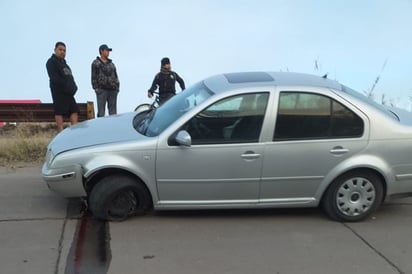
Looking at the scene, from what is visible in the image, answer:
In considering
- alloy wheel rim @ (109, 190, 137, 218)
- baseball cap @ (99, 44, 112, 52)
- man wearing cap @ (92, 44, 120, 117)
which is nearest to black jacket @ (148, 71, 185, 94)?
man wearing cap @ (92, 44, 120, 117)

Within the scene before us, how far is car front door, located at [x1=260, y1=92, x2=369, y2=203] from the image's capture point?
5.71 metres

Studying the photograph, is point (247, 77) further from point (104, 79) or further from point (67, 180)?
point (104, 79)

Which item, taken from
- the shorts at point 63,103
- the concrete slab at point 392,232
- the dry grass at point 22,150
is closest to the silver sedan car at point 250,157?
the concrete slab at point 392,232

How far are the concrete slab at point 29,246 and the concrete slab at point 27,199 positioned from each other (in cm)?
26

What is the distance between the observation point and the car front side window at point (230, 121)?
5.68 m

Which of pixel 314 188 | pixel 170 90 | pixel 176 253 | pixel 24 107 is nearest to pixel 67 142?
pixel 176 253

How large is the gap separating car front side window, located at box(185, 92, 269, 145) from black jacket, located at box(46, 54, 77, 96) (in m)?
4.12

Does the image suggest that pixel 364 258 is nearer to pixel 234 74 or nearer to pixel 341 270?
pixel 341 270

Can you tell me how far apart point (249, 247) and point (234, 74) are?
7.35ft

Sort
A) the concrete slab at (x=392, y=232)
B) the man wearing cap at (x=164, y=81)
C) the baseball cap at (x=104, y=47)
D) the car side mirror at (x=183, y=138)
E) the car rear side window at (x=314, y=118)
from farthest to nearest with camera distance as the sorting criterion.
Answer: the man wearing cap at (x=164, y=81) → the baseball cap at (x=104, y=47) → the car rear side window at (x=314, y=118) → the car side mirror at (x=183, y=138) → the concrete slab at (x=392, y=232)

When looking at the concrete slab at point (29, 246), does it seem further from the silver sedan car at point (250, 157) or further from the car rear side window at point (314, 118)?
the car rear side window at point (314, 118)

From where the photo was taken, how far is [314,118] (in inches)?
228

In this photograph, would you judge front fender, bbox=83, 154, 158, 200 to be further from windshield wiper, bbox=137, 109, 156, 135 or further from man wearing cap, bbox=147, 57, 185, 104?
man wearing cap, bbox=147, 57, 185, 104

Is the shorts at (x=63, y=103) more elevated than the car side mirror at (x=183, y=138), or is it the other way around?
the car side mirror at (x=183, y=138)
